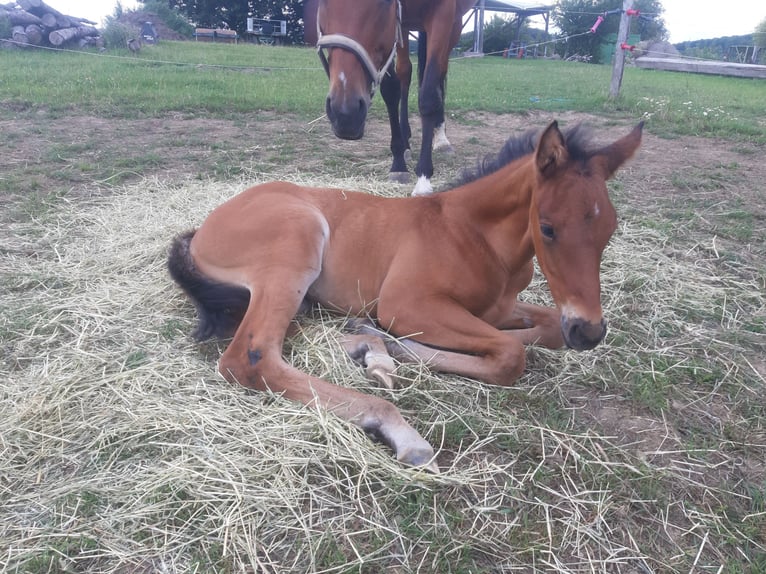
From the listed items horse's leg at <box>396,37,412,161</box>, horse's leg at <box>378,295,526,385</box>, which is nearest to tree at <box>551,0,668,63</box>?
horse's leg at <box>396,37,412,161</box>

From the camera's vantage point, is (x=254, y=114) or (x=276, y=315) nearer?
(x=276, y=315)

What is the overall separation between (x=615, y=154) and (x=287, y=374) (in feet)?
5.46

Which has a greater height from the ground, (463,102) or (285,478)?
(463,102)

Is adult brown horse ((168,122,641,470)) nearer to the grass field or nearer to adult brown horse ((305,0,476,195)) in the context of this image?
the grass field

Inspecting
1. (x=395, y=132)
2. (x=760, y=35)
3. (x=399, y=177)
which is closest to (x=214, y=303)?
(x=399, y=177)

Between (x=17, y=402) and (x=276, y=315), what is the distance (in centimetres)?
108

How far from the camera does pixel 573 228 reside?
2.17m

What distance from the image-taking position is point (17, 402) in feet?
7.54

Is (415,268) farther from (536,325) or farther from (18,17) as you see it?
(18,17)

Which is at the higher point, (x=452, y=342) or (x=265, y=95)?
(x=265, y=95)

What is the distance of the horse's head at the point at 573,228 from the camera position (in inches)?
85.0

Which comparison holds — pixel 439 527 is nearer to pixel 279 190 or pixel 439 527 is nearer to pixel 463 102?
pixel 279 190

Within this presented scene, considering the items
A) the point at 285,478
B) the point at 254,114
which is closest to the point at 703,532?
the point at 285,478

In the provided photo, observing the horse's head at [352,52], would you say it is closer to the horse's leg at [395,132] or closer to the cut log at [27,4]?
the horse's leg at [395,132]
